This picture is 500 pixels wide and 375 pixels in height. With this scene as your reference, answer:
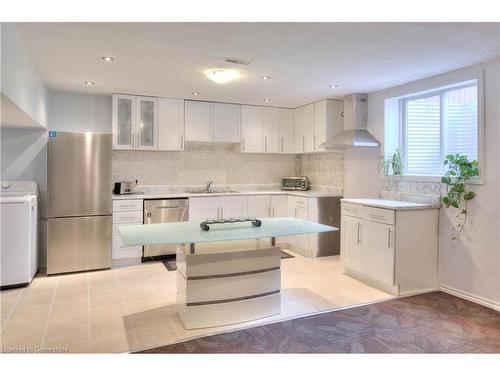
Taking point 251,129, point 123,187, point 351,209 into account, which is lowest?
point 351,209

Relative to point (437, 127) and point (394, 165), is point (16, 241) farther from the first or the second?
point (437, 127)

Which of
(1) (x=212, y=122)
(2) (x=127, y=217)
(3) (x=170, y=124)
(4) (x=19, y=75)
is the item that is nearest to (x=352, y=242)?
(1) (x=212, y=122)

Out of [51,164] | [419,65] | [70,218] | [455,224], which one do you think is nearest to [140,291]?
[70,218]

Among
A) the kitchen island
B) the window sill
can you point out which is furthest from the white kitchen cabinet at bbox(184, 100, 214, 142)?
the window sill

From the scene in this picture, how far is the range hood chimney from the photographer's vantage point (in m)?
4.60

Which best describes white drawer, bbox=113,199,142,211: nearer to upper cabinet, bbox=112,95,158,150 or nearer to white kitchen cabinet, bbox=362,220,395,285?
upper cabinet, bbox=112,95,158,150

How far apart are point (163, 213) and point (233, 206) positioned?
108 centimetres

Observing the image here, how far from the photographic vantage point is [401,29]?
264 centimetres

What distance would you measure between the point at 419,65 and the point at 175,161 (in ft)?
12.1

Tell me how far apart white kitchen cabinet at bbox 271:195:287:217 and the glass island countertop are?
2329 mm

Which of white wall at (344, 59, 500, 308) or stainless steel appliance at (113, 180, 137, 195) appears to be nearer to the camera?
white wall at (344, 59, 500, 308)

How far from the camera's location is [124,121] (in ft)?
16.4

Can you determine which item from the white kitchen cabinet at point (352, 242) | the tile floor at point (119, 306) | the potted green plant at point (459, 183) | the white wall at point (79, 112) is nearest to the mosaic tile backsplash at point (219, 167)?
the white wall at point (79, 112)

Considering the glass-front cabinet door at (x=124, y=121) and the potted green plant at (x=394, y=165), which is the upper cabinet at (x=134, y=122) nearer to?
the glass-front cabinet door at (x=124, y=121)
